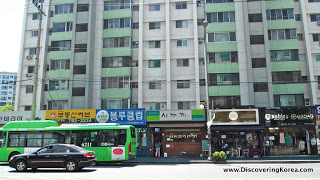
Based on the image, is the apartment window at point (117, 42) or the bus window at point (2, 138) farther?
the apartment window at point (117, 42)

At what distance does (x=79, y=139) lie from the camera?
20547mm

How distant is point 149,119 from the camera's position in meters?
27.4

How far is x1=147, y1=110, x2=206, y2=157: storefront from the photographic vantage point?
27062mm

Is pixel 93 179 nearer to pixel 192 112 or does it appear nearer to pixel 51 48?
pixel 192 112

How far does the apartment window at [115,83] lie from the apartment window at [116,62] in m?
1.64

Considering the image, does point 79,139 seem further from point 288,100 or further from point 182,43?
point 288,100

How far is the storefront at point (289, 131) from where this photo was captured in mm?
26234

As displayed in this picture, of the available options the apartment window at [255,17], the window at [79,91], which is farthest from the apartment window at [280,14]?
the window at [79,91]

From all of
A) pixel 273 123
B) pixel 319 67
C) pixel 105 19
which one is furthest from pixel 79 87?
pixel 319 67

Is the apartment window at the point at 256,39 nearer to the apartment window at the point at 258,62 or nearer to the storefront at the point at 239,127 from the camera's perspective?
the apartment window at the point at 258,62

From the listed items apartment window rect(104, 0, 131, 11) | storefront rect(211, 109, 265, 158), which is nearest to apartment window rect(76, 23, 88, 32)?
apartment window rect(104, 0, 131, 11)

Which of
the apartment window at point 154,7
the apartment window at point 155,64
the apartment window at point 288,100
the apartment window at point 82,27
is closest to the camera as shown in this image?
the apartment window at point 288,100

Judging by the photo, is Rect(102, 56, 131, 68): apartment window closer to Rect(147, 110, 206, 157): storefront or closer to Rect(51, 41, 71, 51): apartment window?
Rect(51, 41, 71, 51): apartment window

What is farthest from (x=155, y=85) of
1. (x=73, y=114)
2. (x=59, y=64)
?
(x=59, y=64)
